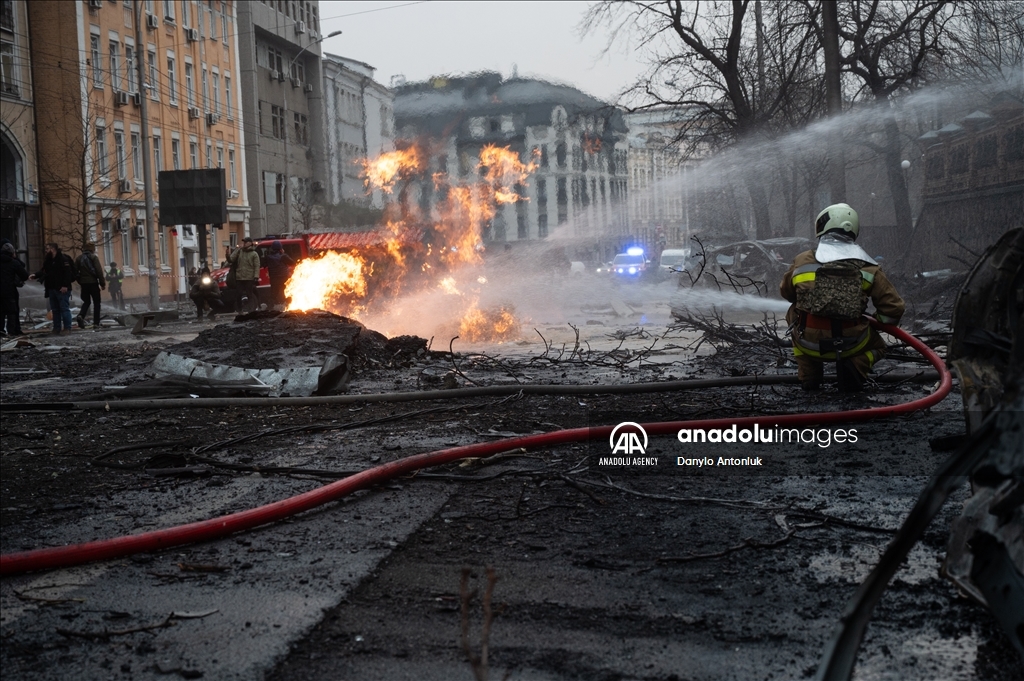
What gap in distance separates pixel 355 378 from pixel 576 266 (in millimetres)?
18479

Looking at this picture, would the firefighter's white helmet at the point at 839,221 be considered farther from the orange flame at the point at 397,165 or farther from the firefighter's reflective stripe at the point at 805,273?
the orange flame at the point at 397,165

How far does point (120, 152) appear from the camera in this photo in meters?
40.2

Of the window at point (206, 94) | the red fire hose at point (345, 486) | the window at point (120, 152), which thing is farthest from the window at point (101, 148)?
the red fire hose at point (345, 486)

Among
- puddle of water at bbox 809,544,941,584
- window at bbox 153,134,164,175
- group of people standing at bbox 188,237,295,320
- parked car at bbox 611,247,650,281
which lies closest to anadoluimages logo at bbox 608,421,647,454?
puddle of water at bbox 809,544,941,584

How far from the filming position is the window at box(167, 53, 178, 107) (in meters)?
44.0

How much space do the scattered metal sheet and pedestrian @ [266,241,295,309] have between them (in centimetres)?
Answer: 1159

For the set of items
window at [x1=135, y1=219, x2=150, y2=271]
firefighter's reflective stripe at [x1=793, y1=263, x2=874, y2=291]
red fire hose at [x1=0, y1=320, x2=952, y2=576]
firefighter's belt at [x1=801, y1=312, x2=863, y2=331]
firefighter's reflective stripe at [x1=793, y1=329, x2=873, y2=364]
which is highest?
window at [x1=135, y1=219, x2=150, y2=271]

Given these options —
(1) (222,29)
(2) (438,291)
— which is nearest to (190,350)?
(2) (438,291)

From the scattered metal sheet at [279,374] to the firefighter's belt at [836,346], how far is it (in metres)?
4.32

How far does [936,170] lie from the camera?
27.7m

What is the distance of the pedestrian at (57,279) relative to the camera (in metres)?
19.8

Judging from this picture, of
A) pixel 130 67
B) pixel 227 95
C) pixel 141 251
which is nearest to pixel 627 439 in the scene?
pixel 141 251

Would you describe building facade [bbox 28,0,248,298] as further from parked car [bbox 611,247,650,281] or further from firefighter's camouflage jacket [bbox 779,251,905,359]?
firefighter's camouflage jacket [bbox 779,251,905,359]

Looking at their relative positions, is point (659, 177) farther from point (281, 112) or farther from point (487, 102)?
point (281, 112)
